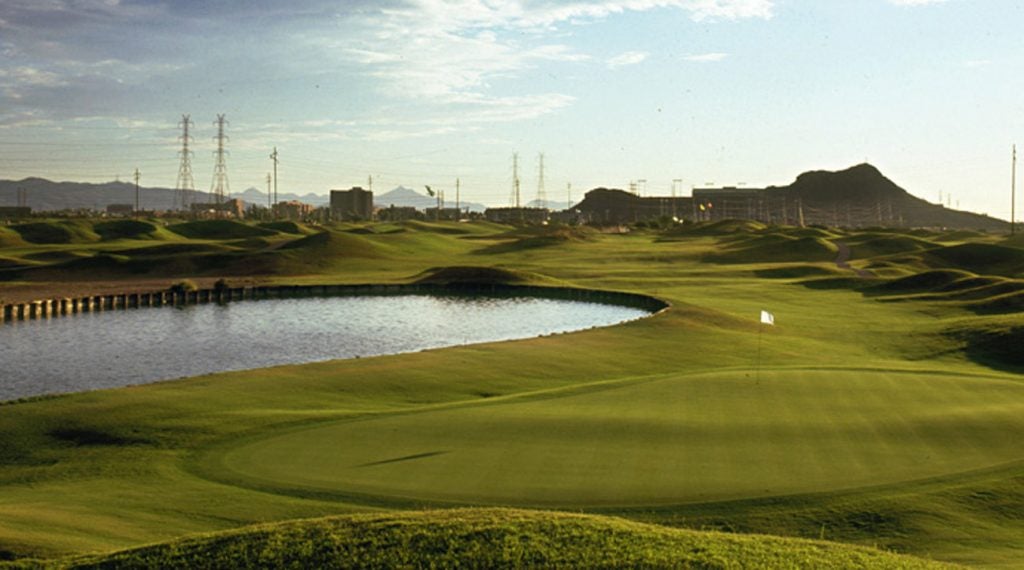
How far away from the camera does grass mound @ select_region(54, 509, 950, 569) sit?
1151 cm

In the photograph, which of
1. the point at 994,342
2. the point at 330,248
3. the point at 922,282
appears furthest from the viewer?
the point at 330,248

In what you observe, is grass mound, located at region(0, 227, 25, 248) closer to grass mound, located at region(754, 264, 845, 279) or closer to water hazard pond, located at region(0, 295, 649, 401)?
water hazard pond, located at region(0, 295, 649, 401)

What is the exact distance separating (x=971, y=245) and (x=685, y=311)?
5914cm

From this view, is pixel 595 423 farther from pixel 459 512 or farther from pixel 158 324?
pixel 158 324

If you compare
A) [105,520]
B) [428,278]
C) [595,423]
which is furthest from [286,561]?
[428,278]

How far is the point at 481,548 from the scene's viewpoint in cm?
1184

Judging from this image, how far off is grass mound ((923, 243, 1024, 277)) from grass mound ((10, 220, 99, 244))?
102 m

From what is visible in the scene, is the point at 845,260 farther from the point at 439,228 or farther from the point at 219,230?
the point at 219,230

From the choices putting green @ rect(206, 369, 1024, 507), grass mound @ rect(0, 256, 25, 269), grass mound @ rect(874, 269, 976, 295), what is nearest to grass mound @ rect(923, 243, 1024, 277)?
grass mound @ rect(874, 269, 976, 295)

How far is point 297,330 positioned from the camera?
5384 cm

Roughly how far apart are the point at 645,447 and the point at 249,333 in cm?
3675

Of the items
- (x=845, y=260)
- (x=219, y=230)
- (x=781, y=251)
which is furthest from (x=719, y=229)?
(x=219, y=230)

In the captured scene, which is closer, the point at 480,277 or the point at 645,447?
the point at 645,447

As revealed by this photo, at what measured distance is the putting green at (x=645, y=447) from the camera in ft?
58.7
